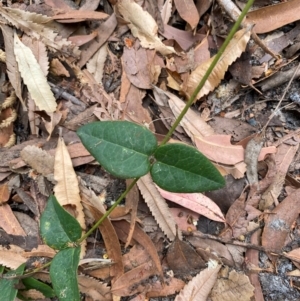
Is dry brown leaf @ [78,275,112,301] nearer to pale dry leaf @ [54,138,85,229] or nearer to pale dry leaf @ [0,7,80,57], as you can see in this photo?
pale dry leaf @ [54,138,85,229]

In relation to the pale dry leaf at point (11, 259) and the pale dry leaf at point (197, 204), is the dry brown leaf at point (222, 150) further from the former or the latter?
the pale dry leaf at point (11, 259)

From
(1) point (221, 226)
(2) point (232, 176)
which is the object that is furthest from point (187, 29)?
(1) point (221, 226)

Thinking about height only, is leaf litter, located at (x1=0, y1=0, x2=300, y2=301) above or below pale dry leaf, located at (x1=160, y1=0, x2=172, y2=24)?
below

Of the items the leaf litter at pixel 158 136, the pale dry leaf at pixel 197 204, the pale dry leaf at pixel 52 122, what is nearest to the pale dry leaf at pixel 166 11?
the leaf litter at pixel 158 136

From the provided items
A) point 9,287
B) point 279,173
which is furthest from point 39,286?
point 279,173

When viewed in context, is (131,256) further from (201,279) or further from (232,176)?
(232,176)

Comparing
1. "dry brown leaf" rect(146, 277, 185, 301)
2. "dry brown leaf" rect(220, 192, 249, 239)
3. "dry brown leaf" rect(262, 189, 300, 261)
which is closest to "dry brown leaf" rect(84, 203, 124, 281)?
"dry brown leaf" rect(146, 277, 185, 301)
